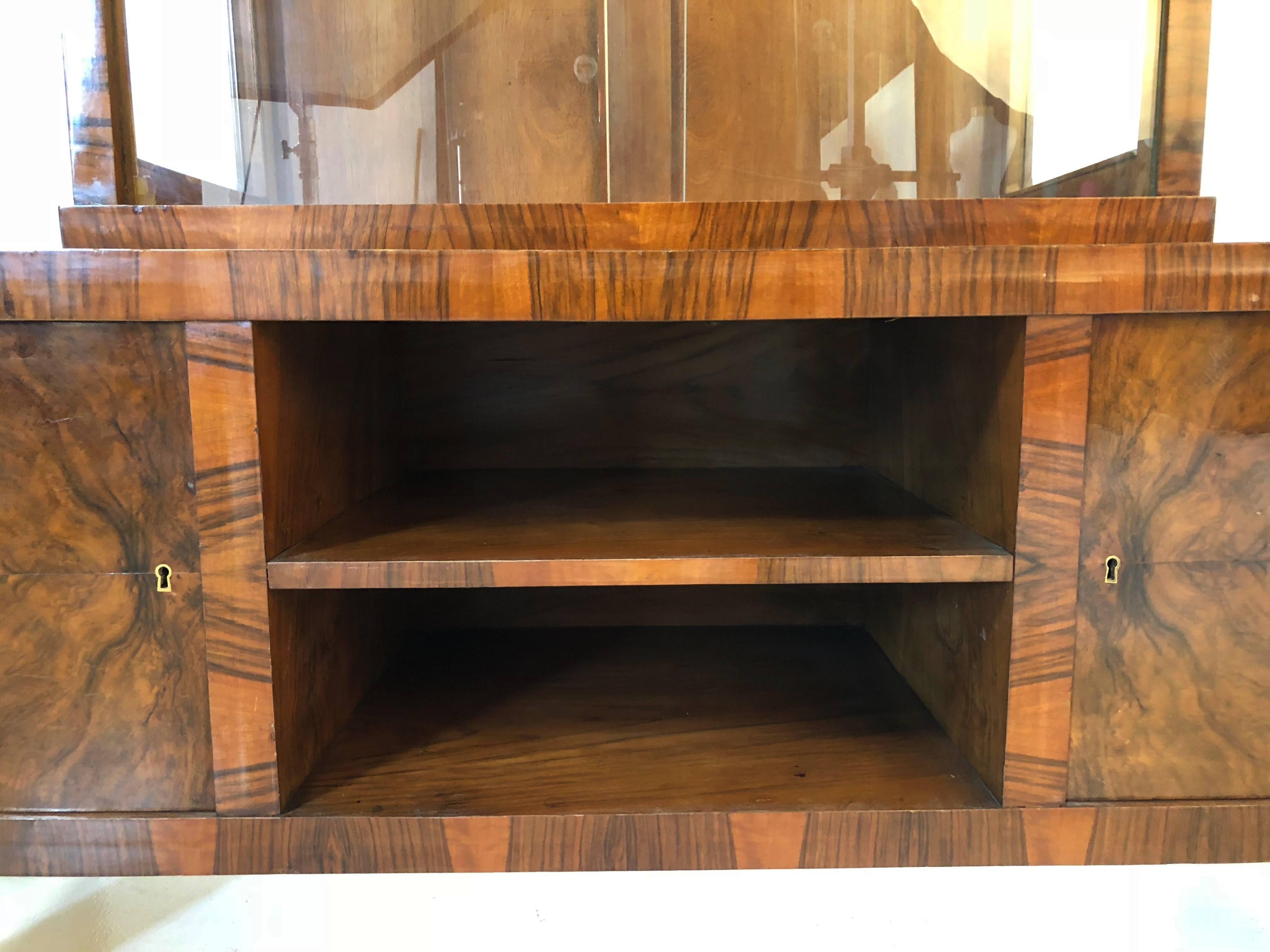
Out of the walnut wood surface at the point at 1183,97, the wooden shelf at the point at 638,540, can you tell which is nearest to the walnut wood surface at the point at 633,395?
the wooden shelf at the point at 638,540

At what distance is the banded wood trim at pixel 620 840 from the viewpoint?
2.00ft

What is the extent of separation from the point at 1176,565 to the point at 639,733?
17.8 inches

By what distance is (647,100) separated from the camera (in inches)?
26.2

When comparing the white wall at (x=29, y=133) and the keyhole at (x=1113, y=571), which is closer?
the keyhole at (x=1113, y=571)

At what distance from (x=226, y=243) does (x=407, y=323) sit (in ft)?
1.24

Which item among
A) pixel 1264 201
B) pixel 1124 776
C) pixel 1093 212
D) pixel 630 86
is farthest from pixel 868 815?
pixel 1264 201

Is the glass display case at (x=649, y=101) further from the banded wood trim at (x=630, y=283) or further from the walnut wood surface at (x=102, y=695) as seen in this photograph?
the walnut wood surface at (x=102, y=695)

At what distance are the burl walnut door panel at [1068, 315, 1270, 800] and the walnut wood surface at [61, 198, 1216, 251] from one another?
10 centimetres

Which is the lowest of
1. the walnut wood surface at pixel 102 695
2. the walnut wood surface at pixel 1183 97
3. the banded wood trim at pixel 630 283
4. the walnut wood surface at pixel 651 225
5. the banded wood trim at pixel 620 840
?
the banded wood trim at pixel 620 840

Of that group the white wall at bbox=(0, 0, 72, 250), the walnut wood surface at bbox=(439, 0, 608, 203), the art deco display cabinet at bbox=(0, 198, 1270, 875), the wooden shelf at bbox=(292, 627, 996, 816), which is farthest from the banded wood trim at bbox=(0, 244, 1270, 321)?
the white wall at bbox=(0, 0, 72, 250)

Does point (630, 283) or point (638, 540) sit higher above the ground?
point (630, 283)

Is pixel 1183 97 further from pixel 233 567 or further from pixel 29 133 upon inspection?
pixel 29 133

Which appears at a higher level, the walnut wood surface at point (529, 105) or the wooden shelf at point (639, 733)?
the walnut wood surface at point (529, 105)

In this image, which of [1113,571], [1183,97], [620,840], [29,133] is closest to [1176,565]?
[1113,571]
